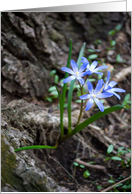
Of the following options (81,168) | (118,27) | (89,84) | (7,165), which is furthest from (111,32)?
(7,165)

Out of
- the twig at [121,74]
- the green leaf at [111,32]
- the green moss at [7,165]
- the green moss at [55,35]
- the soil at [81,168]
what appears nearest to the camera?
the green moss at [7,165]

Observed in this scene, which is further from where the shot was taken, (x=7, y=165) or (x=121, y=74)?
(x=121, y=74)

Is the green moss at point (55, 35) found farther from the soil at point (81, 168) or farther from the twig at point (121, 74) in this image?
the soil at point (81, 168)

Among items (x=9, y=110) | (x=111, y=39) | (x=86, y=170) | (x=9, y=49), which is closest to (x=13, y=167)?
(x=9, y=110)

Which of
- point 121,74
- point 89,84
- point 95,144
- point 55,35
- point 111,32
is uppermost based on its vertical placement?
point 111,32

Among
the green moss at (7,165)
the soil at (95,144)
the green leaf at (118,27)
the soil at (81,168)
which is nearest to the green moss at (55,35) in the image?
the soil at (95,144)

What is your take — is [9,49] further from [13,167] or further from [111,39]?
[111,39]

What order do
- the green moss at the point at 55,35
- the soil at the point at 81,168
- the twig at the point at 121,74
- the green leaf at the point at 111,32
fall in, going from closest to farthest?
the soil at the point at 81,168
the green moss at the point at 55,35
the twig at the point at 121,74
the green leaf at the point at 111,32

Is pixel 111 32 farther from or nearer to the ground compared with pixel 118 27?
nearer to the ground

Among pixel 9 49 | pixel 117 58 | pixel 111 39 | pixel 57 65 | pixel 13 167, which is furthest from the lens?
pixel 111 39

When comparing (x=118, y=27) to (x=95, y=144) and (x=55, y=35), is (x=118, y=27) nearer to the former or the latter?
(x=55, y=35)

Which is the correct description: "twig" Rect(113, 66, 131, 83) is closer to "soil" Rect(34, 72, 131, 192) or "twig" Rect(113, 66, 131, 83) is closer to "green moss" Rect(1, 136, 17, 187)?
"soil" Rect(34, 72, 131, 192)
